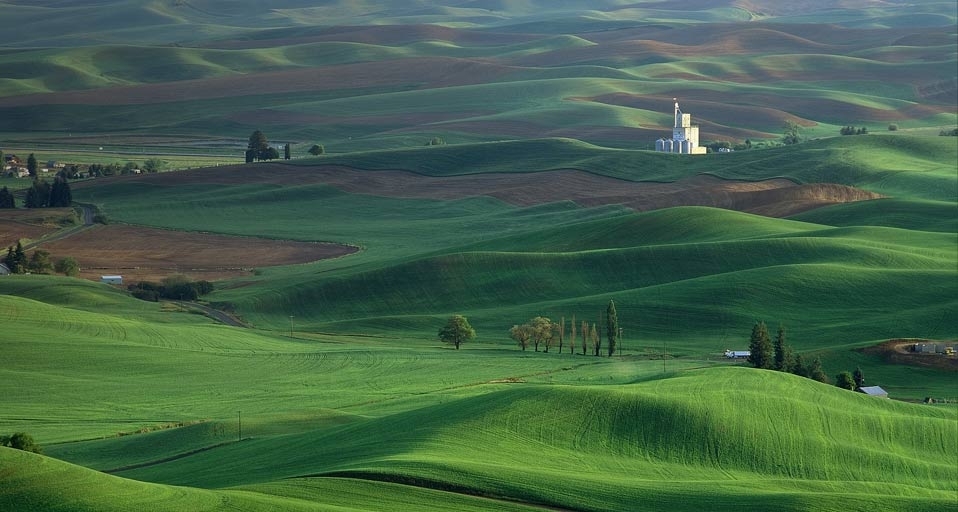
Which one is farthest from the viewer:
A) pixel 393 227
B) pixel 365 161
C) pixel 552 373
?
pixel 365 161

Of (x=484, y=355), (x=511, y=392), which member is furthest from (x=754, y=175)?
(x=511, y=392)

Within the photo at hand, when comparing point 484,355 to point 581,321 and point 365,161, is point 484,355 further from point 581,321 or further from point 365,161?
point 365,161

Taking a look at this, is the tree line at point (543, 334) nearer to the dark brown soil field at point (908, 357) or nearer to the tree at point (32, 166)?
the dark brown soil field at point (908, 357)

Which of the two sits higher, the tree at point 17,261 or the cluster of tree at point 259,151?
the cluster of tree at point 259,151


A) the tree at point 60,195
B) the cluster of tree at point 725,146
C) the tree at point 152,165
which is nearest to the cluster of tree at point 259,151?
the tree at point 152,165

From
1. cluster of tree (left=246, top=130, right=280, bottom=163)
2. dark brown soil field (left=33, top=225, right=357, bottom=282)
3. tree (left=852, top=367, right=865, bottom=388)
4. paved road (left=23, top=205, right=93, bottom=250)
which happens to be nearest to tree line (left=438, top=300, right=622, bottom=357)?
tree (left=852, top=367, right=865, bottom=388)

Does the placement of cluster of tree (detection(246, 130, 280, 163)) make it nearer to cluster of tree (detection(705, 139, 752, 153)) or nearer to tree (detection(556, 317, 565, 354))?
cluster of tree (detection(705, 139, 752, 153))
